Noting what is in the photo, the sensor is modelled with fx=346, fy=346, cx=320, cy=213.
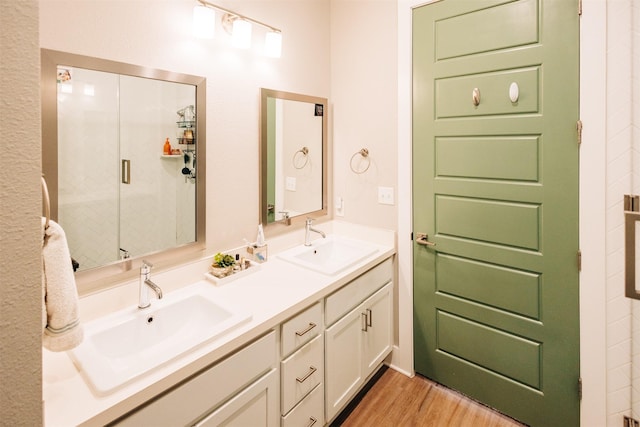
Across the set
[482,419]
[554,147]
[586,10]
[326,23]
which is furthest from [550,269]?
[326,23]

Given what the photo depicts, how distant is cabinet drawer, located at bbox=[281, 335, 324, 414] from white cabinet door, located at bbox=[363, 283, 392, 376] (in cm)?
44

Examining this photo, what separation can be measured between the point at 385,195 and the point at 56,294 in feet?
6.11

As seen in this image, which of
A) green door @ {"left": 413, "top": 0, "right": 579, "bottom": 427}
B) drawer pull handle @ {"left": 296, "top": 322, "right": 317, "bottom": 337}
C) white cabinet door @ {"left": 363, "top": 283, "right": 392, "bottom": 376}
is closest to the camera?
drawer pull handle @ {"left": 296, "top": 322, "right": 317, "bottom": 337}

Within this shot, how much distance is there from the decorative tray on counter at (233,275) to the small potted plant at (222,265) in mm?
18

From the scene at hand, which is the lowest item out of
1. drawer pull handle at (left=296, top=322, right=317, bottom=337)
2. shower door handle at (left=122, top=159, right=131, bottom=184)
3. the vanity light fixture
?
drawer pull handle at (left=296, top=322, right=317, bottom=337)

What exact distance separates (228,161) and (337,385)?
129 cm

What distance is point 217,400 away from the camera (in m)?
1.16

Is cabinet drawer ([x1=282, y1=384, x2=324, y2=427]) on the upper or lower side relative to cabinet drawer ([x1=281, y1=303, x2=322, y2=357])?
lower

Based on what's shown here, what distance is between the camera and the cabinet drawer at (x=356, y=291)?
5.61 ft

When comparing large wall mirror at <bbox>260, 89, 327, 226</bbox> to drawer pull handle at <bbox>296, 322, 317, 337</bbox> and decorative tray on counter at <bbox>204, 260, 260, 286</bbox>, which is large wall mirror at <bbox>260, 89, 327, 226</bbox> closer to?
decorative tray on counter at <bbox>204, 260, 260, 286</bbox>

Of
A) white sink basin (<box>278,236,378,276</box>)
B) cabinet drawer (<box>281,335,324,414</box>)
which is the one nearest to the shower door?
cabinet drawer (<box>281,335,324,414</box>)

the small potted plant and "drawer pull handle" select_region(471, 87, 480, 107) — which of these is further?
"drawer pull handle" select_region(471, 87, 480, 107)

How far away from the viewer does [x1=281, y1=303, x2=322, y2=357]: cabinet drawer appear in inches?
56.5

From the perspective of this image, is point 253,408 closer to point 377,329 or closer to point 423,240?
point 377,329
